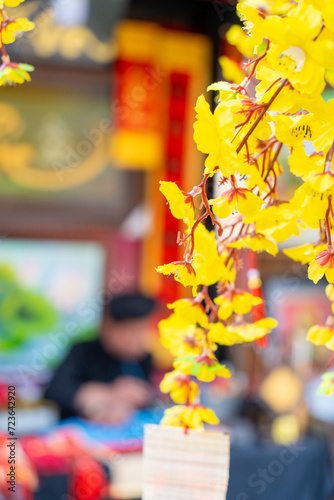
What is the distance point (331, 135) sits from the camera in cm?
43

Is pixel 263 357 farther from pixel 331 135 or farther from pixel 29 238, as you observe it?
pixel 331 135

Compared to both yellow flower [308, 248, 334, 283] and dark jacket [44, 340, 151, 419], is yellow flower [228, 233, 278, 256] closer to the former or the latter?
yellow flower [308, 248, 334, 283]

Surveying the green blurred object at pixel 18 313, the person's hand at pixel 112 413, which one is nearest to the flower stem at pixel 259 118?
the person's hand at pixel 112 413

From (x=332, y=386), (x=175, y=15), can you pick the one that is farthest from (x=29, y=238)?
(x=332, y=386)

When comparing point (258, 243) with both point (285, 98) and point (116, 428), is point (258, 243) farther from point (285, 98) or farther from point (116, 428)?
point (116, 428)

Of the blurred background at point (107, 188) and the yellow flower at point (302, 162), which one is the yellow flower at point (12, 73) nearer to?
the yellow flower at point (302, 162)

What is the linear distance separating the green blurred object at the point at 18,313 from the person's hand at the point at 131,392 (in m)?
0.78

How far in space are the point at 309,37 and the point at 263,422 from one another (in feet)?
7.75

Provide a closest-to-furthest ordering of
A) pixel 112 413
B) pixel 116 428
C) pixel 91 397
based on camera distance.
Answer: pixel 116 428
pixel 112 413
pixel 91 397

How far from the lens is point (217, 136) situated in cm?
41

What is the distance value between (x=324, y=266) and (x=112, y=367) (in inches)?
103

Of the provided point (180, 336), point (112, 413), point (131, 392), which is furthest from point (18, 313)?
point (180, 336)

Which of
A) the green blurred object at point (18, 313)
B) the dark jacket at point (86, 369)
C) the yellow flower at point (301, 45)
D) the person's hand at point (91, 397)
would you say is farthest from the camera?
the green blurred object at point (18, 313)

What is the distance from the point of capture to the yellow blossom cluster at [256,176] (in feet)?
1.30
